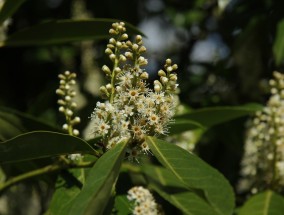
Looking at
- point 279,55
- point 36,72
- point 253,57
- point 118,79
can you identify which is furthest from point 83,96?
point 118,79

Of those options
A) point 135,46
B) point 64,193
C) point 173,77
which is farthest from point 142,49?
point 64,193

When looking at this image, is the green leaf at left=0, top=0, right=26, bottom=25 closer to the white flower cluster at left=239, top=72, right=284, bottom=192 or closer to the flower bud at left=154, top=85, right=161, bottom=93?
the flower bud at left=154, top=85, right=161, bottom=93

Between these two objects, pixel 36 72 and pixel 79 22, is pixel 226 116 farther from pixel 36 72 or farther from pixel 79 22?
pixel 36 72

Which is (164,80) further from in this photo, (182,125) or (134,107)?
(182,125)

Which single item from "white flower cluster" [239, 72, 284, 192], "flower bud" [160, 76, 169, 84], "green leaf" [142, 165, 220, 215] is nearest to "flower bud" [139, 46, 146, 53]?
"flower bud" [160, 76, 169, 84]

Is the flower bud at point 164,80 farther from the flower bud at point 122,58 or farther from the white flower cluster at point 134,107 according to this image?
the flower bud at point 122,58

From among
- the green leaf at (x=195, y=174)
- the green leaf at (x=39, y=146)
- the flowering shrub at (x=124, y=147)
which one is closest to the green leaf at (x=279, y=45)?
the flowering shrub at (x=124, y=147)
